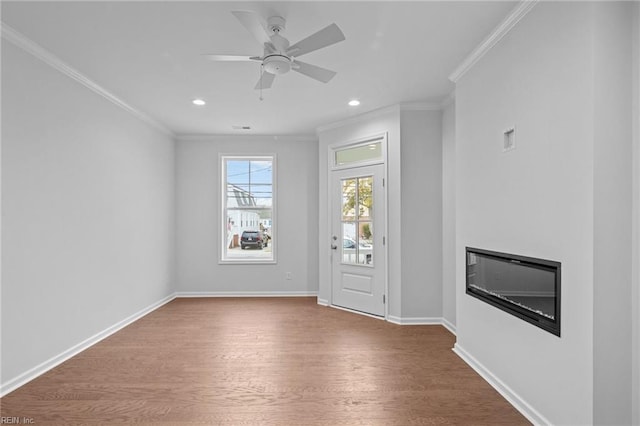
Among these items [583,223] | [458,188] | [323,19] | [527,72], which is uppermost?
[323,19]

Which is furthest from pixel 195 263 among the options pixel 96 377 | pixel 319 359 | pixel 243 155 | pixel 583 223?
pixel 583 223

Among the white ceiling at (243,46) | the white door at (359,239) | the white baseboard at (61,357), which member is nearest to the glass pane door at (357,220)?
the white door at (359,239)

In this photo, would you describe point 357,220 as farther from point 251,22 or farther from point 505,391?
point 251,22

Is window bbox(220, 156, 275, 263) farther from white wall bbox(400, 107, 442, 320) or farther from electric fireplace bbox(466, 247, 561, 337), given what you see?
electric fireplace bbox(466, 247, 561, 337)

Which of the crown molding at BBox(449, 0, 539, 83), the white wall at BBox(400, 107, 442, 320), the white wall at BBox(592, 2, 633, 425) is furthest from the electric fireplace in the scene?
the crown molding at BBox(449, 0, 539, 83)

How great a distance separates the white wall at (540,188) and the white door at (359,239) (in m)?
1.58

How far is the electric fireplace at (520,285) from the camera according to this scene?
2.02 m

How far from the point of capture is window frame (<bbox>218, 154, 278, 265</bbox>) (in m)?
5.80

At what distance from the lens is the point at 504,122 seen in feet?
8.27

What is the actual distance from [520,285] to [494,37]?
184 centimetres

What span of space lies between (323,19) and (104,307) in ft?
12.0

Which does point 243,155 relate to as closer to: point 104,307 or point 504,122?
point 104,307

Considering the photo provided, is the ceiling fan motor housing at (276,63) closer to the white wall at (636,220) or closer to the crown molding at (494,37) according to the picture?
the crown molding at (494,37)

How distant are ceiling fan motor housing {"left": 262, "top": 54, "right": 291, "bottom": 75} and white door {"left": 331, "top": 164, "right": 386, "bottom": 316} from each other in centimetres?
235
